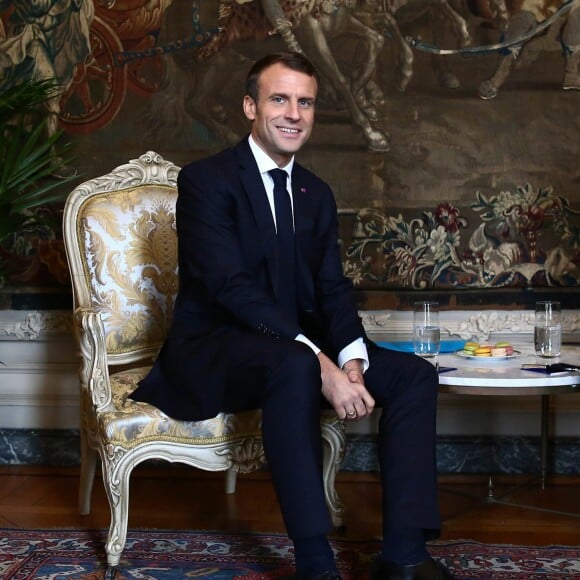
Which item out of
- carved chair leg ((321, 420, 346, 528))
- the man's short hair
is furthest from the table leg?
the man's short hair

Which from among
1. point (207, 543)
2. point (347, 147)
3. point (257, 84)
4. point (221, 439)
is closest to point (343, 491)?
point (207, 543)

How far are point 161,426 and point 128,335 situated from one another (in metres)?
0.67

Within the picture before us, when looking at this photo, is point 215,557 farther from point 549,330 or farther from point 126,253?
point 549,330

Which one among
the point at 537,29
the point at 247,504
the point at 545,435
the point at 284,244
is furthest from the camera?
the point at 537,29

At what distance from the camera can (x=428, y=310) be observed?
343cm

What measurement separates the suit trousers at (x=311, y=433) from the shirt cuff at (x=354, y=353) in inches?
6.4

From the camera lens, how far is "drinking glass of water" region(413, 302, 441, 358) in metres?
3.41

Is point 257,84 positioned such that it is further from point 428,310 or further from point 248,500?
point 248,500

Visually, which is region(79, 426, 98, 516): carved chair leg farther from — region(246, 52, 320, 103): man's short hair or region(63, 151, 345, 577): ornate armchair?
region(246, 52, 320, 103): man's short hair

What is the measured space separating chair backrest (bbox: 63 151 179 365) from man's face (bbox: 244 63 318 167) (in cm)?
74

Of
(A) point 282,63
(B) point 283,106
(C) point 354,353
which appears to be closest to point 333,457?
(C) point 354,353

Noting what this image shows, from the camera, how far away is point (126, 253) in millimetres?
3770

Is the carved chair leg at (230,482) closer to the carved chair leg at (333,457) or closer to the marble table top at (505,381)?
the carved chair leg at (333,457)

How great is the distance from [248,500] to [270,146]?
1.58 m
